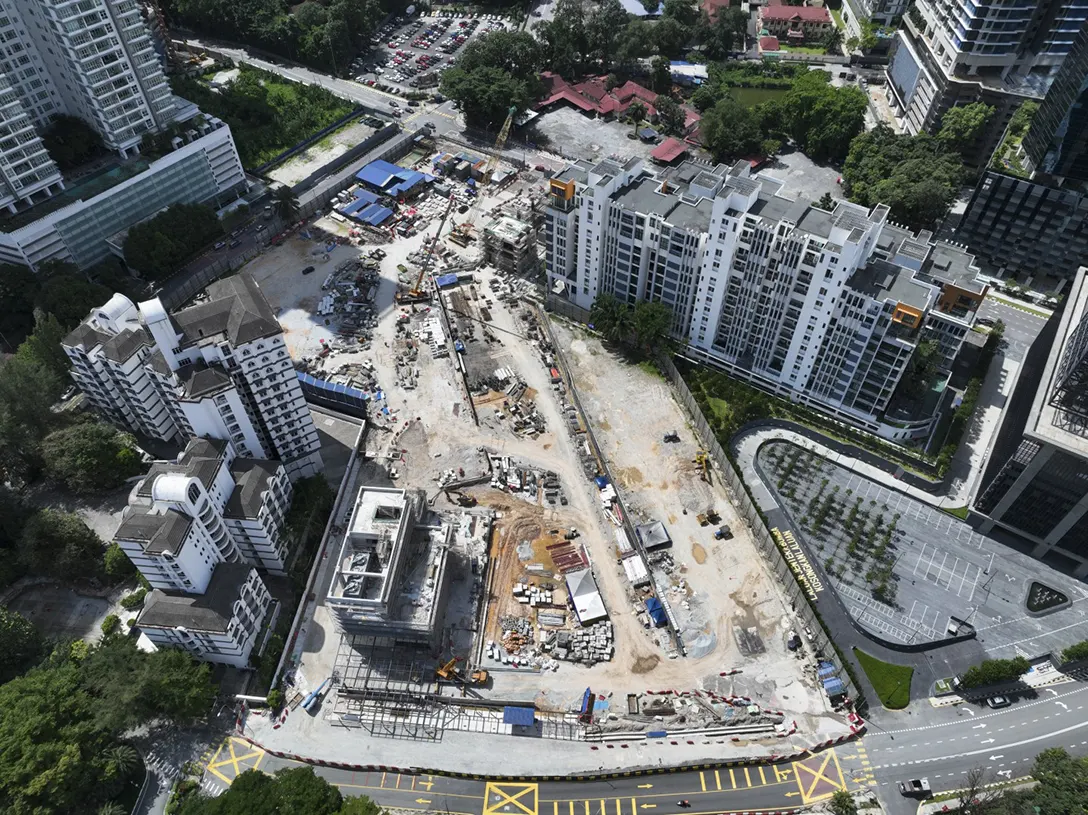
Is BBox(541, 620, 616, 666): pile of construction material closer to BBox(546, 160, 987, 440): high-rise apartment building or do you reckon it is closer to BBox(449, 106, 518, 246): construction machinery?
BBox(546, 160, 987, 440): high-rise apartment building

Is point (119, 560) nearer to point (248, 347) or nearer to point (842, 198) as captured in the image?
point (248, 347)

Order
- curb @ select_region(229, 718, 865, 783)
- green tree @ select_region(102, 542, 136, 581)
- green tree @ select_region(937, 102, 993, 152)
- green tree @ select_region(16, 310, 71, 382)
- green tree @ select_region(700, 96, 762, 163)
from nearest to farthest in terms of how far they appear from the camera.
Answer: curb @ select_region(229, 718, 865, 783)
green tree @ select_region(102, 542, 136, 581)
green tree @ select_region(16, 310, 71, 382)
green tree @ select_region(937, 102, 993, 152)
green tree @ select_region(700, 96, 762, 163)

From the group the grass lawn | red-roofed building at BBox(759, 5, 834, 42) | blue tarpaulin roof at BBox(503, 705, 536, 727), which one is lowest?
the grass lawn

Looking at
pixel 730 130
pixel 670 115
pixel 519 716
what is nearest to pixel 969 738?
pixel 519 716

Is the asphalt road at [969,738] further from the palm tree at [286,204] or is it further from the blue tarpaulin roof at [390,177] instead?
the palm tree at [286,204]

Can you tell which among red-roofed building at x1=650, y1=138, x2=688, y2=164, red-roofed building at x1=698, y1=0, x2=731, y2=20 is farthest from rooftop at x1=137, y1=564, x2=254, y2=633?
red-roofed building at x1=698, y1=0, x2=731, y2=20

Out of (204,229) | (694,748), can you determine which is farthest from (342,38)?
(694,748)
